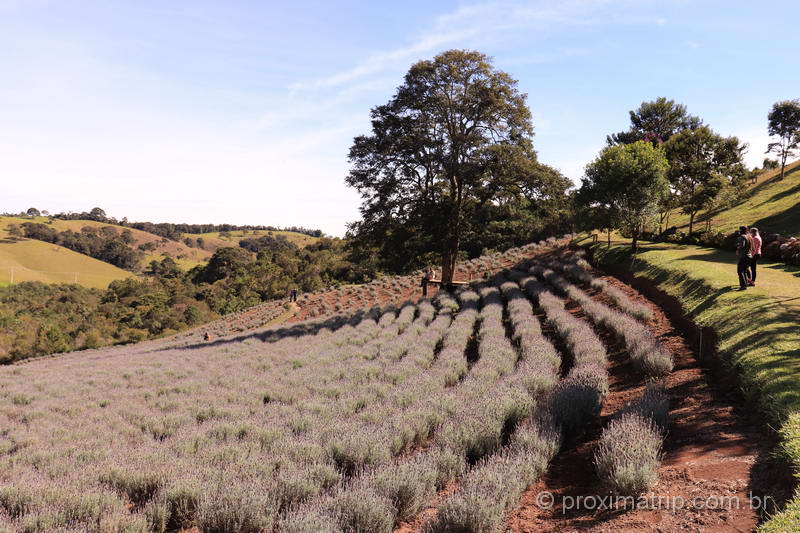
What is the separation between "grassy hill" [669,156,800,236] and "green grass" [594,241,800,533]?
12448mm

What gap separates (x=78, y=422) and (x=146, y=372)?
5377mm

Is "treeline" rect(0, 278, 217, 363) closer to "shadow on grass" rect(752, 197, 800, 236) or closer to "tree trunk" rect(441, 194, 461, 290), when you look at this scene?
"tree trunk" rect(441, 194, 461, 290)

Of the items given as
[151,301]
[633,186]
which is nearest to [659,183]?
[633,186]

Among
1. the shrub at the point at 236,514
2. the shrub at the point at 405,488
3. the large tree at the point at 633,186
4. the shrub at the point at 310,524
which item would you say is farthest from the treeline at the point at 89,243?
the shrub at the point at 310,524

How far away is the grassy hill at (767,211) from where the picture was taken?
2658cm

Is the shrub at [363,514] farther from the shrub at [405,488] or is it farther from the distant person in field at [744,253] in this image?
the distant person in field at [744,253]

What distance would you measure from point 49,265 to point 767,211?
153478 mm

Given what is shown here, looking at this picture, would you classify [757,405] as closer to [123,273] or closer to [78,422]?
[78,422]

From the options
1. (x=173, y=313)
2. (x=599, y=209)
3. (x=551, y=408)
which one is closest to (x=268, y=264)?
(x=173, y=313)

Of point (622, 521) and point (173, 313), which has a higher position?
point (622, 521)

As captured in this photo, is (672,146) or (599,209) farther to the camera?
(672,146)

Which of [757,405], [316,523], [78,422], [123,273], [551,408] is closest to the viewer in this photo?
[316,523]

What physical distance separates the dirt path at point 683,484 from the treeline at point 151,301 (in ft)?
167

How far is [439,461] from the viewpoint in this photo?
208 inches
